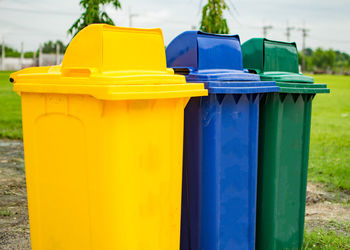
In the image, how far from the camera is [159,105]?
221 cm

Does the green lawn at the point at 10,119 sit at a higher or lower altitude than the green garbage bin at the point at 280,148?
lower

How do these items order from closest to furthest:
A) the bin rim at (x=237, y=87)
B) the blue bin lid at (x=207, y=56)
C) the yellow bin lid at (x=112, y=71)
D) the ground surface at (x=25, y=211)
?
the yellow bin lid at (x=112, y=71) → the bin rim at (x=237, y=87) → the blue bin lid at (x=207, y=56) → the ground surface at (x=25, y=211)

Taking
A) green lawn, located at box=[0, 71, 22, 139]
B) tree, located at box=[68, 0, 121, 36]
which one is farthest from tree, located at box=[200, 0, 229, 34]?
green lawn, located at box=[0, 71, 22, 139]

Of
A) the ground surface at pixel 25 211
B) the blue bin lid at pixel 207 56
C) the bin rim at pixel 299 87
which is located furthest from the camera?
the ground surface at pixel 25 211

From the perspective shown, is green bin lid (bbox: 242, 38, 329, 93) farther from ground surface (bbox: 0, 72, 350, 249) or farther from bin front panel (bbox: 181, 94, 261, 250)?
ground surface (bbox: 0, 72, 350, 249)

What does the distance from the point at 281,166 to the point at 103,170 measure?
5.14 feet

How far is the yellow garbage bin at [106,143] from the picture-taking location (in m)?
2.07

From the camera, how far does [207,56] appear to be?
282 centimetres

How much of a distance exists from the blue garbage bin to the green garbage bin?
261 mm

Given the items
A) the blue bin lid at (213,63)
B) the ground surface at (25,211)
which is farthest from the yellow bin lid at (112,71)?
the ground surface at (25,211)

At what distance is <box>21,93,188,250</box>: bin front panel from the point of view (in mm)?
2070

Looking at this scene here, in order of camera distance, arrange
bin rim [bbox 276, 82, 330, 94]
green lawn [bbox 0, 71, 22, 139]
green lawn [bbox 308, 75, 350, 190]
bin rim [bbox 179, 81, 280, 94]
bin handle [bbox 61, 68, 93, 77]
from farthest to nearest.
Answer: green lawn [bbox 0, 71, 22, 139], green lawn [bbox 308, 75, 350, 190], bin rim [bbox 276, 82, 330, 94], bin rim [bbox 179, 81, 280, 94], bin handle [bbox 61, 68, 93, 77]

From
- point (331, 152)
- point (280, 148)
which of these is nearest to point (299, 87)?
point (280, 148)

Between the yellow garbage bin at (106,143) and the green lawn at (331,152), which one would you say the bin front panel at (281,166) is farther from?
the green lawn at (331,152)
